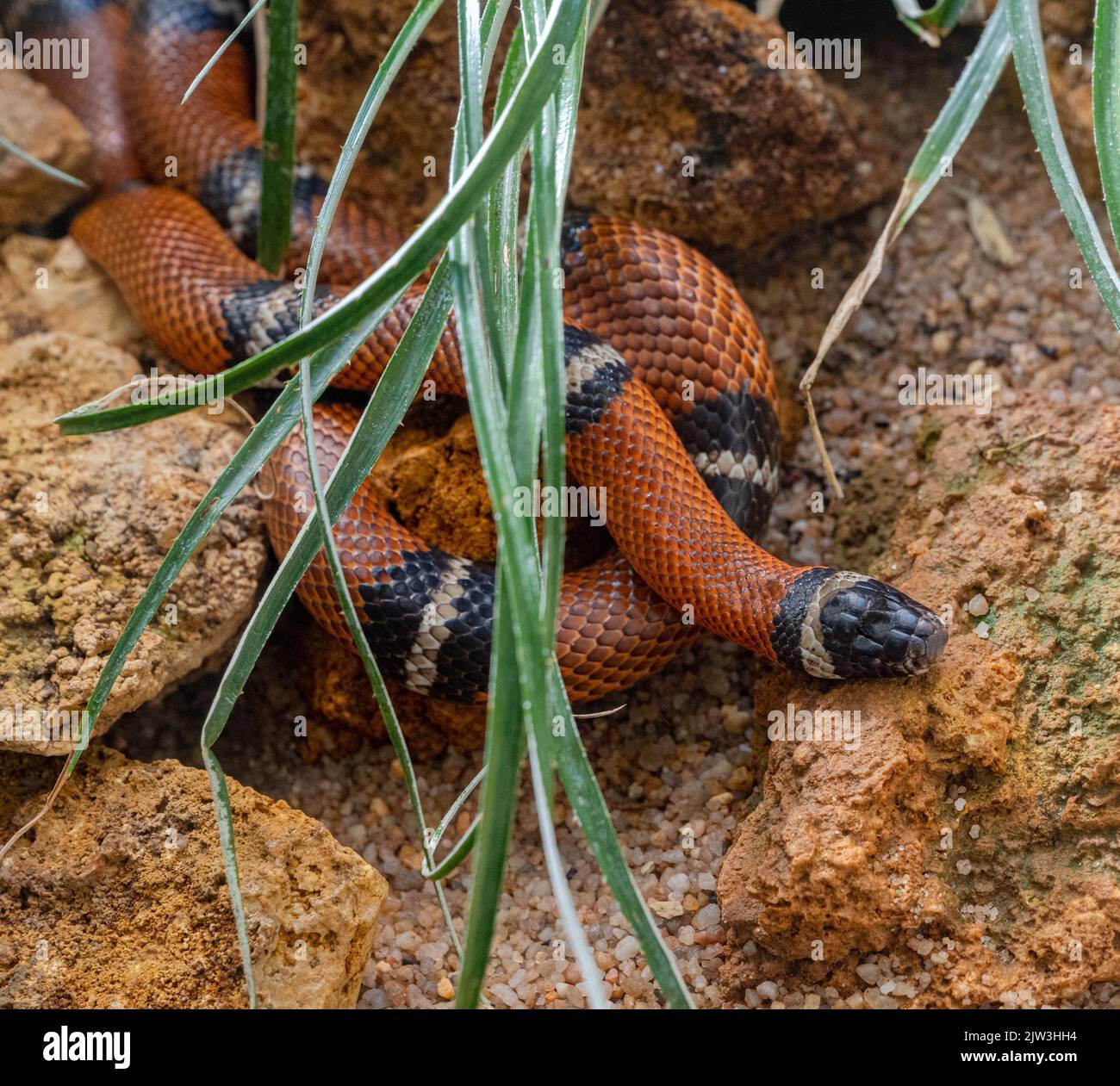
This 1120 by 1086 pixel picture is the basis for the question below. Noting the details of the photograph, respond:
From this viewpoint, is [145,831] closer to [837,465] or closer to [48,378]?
[48,378]

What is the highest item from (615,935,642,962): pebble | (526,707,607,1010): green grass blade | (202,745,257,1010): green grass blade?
(526,707,607,1010): green grass blade

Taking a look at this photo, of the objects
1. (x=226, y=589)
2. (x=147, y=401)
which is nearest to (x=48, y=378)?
(x=226, y=589)

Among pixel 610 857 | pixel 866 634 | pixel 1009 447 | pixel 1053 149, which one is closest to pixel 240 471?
pixel 610 857

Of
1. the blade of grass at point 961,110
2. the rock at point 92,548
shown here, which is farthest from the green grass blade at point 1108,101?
the rock at point 92,548

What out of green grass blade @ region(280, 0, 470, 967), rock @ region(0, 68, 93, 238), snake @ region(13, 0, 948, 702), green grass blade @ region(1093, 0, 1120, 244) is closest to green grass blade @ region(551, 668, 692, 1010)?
green grass blade @ region(280, 0, 470, 967)

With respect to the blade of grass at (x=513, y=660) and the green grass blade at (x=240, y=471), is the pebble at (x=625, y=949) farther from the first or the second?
the green grass blade at (x=240, y=471)

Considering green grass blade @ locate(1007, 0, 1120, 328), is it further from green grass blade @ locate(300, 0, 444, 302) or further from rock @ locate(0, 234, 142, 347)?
rock @ locate(0, 234, 142, 347)
